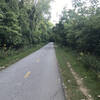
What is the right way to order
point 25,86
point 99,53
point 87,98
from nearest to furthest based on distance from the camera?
1. point 87,98
2. point 25,86
3. point 99,53

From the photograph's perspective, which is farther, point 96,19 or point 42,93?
point 96,19

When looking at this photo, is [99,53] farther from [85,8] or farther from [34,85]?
[34,85]

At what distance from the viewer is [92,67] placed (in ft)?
22.7

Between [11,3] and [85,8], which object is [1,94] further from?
[11,3]

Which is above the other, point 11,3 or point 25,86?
point 11,3

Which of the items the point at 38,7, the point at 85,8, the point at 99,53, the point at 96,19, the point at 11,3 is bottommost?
the point at 99,53

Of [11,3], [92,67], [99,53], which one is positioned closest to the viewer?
[92,67]

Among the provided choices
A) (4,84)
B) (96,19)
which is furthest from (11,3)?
(4,84)

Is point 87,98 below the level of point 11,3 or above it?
below

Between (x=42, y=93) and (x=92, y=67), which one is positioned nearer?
(x=42, y=93)

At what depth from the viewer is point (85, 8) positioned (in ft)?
36.8

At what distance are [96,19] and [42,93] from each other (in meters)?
7.10

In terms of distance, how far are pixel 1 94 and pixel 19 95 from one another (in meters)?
0.80

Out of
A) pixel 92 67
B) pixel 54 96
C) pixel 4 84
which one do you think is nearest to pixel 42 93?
pixel 54 96
